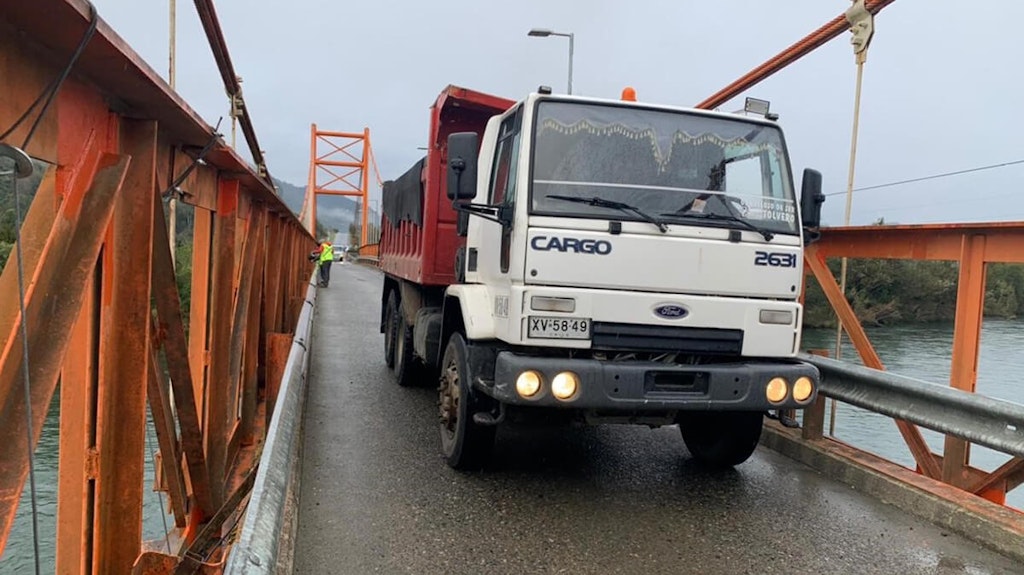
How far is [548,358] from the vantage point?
3.93m

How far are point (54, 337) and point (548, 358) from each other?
94.3 inches

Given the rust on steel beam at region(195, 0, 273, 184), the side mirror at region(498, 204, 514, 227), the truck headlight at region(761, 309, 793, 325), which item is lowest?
the truck headlight at region(761, 309, 793, 325)

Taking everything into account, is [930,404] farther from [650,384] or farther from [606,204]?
[606,204]

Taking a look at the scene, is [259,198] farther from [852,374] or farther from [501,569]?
[852,374]

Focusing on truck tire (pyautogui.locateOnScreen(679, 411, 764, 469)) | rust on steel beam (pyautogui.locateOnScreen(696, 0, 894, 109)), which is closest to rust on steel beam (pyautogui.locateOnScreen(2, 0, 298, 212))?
truck tire (pyautogui.locateOnScreen(679, 411, 764, 469))

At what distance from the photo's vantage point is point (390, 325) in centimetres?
881

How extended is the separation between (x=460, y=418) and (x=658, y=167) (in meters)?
1.88

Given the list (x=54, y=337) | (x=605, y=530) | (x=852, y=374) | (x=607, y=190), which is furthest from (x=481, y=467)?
(x=54, y=337)

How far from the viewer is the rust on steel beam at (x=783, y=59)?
10.2 metres

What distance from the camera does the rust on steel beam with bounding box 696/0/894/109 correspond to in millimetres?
10156

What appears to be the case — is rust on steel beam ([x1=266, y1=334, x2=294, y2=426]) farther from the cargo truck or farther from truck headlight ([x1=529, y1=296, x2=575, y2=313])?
truck headlight ([x1=529, y1=296, x2=575, y2=313])

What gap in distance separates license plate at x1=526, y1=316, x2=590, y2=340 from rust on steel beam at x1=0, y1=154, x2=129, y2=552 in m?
2.15

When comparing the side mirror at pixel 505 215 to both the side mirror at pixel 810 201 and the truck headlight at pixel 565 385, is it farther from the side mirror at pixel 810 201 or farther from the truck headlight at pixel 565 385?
the side mirror at pixel 810 201

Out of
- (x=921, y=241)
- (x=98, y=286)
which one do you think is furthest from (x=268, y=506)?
(x=921, y=241)
